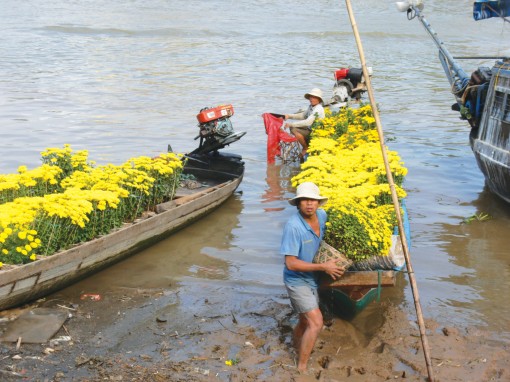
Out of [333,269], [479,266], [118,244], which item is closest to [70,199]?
[118,244]

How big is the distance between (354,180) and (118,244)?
9.82ft

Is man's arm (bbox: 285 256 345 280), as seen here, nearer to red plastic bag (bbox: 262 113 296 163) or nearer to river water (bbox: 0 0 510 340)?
river water (bbox: 0 0 510 340)

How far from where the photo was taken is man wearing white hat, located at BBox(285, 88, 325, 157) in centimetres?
1341

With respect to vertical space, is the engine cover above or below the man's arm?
above

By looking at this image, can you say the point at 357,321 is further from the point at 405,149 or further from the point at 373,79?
the point at 373,79

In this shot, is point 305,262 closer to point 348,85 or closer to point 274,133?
point 274,133

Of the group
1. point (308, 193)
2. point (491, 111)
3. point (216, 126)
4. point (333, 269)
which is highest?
point (491, 111)

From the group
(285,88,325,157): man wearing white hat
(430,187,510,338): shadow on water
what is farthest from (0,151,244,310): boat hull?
(430,187,510,338): shadow on water

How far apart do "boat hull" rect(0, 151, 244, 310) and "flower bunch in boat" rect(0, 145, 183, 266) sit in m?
0.18

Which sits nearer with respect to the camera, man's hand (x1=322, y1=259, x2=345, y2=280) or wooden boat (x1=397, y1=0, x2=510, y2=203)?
man's hand (x1=322, y1=259, x2=345, y2=280)

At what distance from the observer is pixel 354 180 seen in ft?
28.1

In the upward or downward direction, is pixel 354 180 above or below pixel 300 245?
above

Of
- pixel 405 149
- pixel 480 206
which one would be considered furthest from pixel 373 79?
pixel 480 206

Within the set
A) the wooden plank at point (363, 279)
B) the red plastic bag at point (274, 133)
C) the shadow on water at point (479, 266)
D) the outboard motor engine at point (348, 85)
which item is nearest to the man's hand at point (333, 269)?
the wooden plank at point (363, 279)
